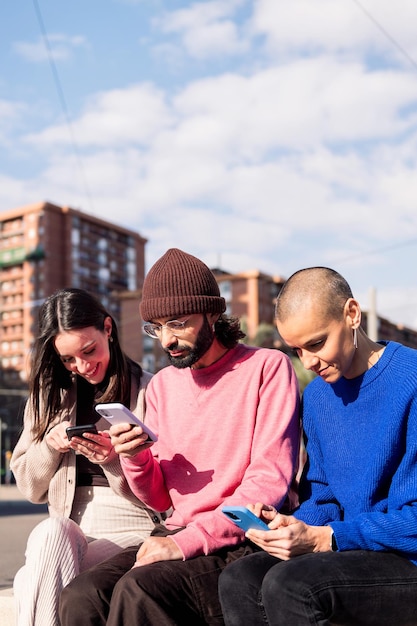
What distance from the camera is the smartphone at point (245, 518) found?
2.53 meters

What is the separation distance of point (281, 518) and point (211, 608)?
1.41ft

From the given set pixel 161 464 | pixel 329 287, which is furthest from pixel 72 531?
pixel 329 287

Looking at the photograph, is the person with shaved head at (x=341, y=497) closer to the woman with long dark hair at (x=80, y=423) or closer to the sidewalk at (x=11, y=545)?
the woman with long dark hair at (x=80, y=423)

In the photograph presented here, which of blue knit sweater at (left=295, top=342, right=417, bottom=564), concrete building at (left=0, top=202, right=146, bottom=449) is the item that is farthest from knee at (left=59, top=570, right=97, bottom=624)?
concrete building at (left=0, top=202, right=146, bottom=449)

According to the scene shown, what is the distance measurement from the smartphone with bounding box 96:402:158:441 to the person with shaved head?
1.87 feet

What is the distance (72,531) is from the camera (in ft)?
10.4

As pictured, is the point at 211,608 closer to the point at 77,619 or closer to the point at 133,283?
the point at 77,619

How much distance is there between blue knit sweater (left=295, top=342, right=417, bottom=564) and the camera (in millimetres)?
2568

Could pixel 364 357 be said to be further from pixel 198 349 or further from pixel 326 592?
pixel 326 592

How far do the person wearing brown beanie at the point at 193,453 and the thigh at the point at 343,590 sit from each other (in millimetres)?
416

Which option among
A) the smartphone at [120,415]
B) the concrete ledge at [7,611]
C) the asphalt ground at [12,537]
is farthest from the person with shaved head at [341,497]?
the asphalt ground at [12,537]

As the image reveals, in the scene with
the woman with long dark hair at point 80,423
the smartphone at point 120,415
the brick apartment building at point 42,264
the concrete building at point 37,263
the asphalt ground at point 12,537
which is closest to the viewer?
the smartphone at point 120,415

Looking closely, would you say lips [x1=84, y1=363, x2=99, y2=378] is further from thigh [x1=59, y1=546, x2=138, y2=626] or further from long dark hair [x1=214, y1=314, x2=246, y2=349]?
thigh [x1=59, y1=546, x2=138, y2=626]

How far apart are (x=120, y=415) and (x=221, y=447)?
421 mm
